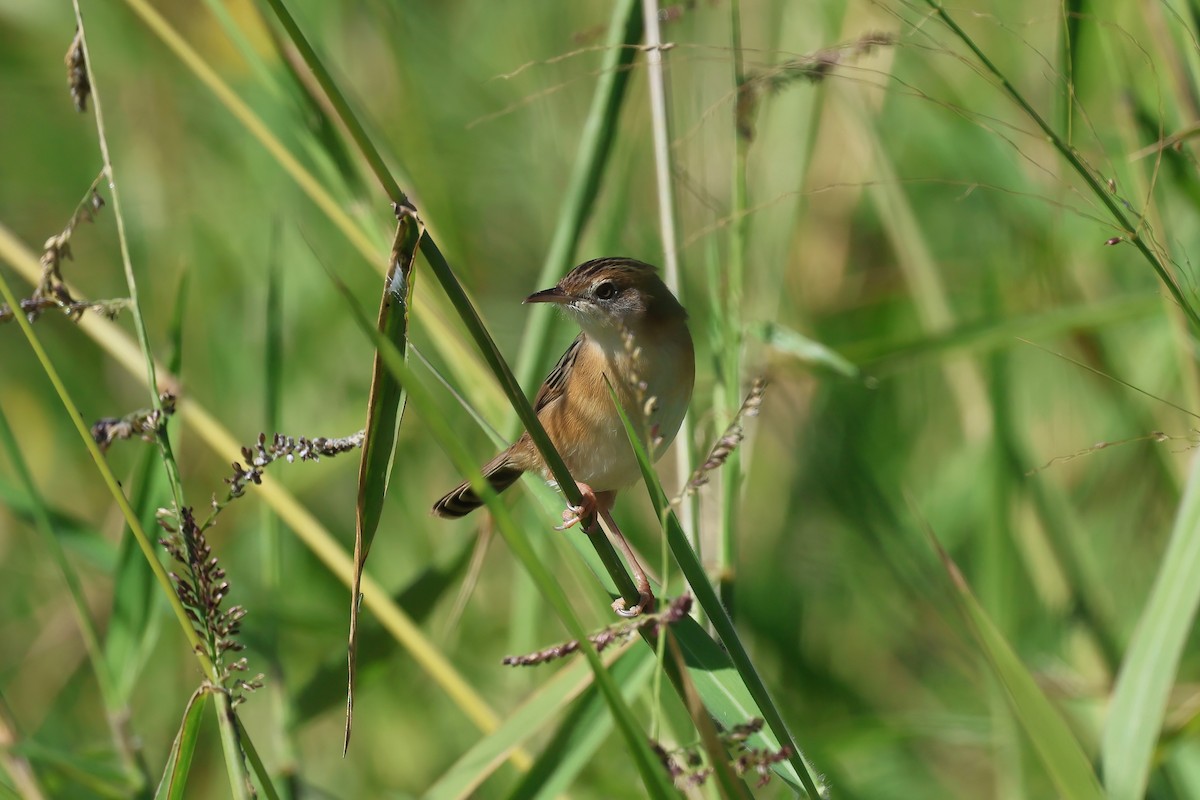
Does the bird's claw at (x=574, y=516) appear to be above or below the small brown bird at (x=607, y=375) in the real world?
below

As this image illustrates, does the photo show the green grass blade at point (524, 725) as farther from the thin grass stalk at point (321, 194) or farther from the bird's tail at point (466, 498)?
the thin grass stalk at point (321, 194)

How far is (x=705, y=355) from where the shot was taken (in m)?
2.93

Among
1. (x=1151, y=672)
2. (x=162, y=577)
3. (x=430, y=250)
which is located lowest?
(x=1151, y=672)

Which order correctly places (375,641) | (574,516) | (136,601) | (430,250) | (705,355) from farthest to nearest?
(705,355) → (375,641) → (136,601) → (574,516) → (430,250)

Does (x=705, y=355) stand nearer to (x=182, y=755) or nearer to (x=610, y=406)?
(x=610, y=406)

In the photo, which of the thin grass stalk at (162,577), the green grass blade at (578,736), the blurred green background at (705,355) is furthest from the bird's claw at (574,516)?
the thin grass stalk at (162,577)

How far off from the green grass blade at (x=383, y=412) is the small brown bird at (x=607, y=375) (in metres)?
1.05

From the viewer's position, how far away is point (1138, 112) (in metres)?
2.27

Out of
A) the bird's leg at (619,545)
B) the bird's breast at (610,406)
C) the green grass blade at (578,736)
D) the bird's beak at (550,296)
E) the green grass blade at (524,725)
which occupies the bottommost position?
the green grass blade at (578,736)

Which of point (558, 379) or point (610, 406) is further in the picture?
point (558, 379)

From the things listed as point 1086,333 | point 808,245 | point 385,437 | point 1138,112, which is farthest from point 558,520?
point 808,245

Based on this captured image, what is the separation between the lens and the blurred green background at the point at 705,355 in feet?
8.77

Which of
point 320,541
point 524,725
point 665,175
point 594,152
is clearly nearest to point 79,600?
point 320,541

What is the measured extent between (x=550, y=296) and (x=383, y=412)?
1.08 meters
